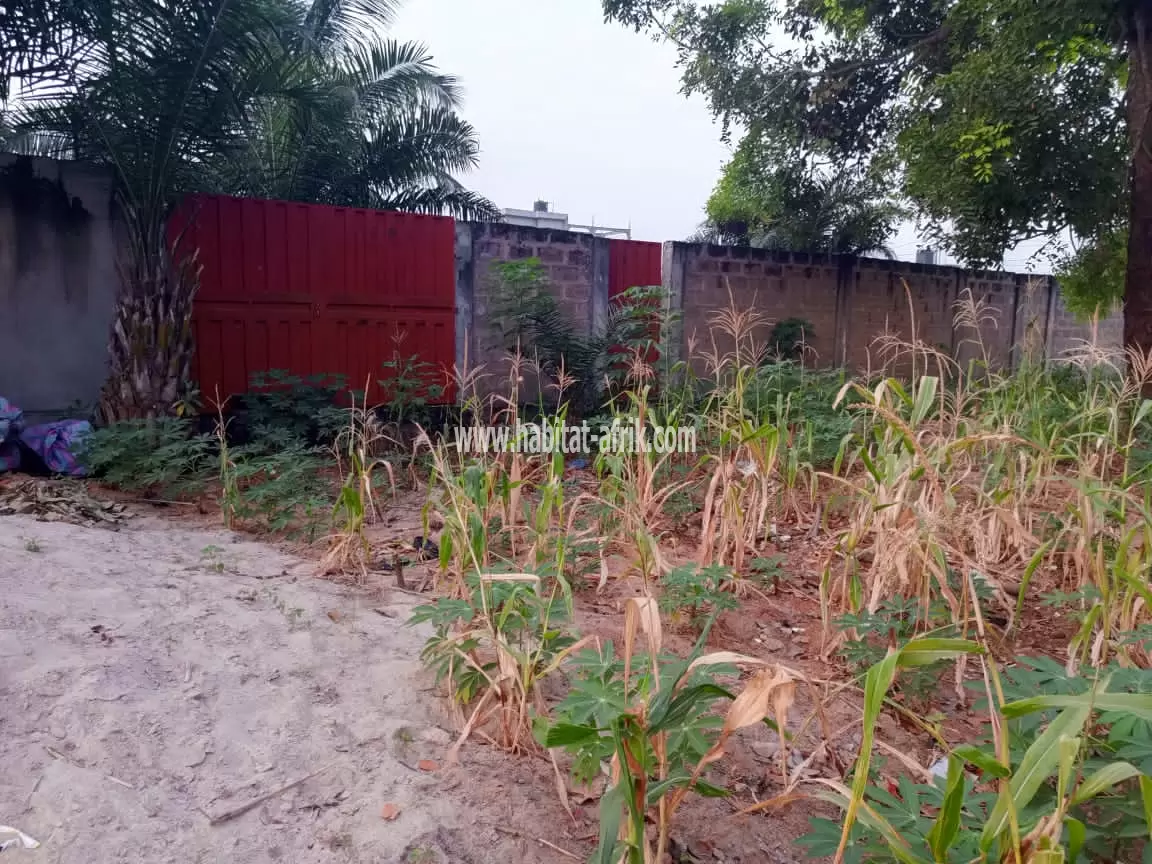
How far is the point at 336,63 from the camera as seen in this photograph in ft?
28.8

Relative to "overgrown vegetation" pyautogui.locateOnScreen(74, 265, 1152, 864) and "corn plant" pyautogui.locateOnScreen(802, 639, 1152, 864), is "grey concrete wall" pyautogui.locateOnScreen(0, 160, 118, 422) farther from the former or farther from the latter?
"corn plant" pyautogui.locateOnScreen(802, 639, 1152, 864)

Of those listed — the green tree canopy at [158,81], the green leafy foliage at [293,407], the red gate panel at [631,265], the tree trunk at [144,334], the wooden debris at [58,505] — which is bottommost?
the wooden debris at [58,505]

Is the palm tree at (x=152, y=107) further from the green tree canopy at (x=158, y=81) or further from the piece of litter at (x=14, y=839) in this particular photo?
the piece of litter at (x=14, y=839)

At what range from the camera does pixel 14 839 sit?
1.40m

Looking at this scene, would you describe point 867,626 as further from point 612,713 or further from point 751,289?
point 751,289

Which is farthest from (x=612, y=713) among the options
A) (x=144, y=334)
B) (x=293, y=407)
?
(x=144, y=334)

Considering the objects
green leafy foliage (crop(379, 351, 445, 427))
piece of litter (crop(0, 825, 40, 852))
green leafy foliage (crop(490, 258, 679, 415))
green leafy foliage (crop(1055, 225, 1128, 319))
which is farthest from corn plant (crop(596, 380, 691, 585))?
green leafy foliage (crop(1055, 225, 1128, 319))

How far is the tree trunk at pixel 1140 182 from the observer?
5219 millimetres

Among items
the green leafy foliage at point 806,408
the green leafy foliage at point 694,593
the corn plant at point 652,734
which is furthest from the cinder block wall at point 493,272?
the corn plant at point 652,734

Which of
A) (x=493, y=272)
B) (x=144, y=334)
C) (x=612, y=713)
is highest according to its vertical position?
(x=493, y=272)

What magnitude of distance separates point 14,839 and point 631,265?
602 cm

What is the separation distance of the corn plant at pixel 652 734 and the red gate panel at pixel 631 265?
545 cm

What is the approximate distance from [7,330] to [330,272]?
1.89 meters

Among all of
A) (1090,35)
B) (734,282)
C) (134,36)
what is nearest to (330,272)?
(134,36)
